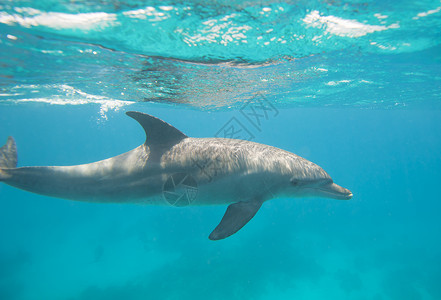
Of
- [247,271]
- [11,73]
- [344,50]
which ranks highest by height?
[344,50]

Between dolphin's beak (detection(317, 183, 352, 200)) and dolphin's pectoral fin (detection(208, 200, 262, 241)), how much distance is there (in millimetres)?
1564

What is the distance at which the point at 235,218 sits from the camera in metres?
4.21

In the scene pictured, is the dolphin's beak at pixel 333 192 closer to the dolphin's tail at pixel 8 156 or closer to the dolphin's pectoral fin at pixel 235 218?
the dolphin's pectoral fin at pixel 235 218

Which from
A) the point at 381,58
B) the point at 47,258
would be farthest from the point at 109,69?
the point at 47,258

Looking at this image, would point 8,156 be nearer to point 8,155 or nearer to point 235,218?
point 8,155

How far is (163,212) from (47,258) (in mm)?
10466

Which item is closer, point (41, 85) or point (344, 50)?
point (344, 50)

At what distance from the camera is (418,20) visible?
23.6 feet

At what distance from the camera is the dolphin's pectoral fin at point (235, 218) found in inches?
153

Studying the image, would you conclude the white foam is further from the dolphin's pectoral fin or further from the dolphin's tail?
the dolphin's tail

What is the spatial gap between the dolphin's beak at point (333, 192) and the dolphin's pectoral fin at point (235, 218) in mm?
1564

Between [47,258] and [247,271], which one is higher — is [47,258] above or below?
below

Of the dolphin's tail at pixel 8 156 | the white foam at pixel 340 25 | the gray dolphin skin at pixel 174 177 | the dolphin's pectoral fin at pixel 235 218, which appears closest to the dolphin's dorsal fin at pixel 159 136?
the gray dolphin skin at pixel 174 177

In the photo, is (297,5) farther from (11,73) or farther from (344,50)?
(11,73)
